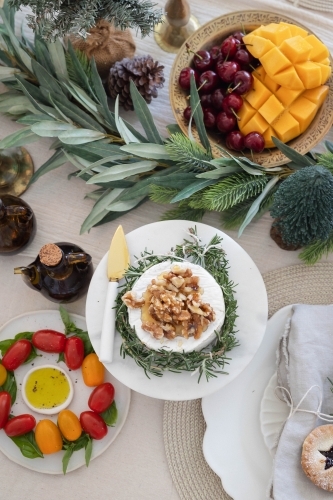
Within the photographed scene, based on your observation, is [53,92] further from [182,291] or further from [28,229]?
[182,291]

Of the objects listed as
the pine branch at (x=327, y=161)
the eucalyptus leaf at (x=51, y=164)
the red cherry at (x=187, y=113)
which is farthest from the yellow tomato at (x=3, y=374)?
the pine branch at (x=327, y=161)

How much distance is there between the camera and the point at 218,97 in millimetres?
896

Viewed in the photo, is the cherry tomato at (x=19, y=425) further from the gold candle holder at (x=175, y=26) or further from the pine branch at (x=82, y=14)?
the gold candle holder at (x=175, y=26)

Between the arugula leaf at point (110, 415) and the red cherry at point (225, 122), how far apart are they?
528 millimetres

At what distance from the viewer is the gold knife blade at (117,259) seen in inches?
33.5

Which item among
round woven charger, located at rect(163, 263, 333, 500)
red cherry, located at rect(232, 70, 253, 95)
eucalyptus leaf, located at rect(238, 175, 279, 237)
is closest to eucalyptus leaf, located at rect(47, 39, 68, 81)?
red cherry, located at rect(232, 70, 253, 95)

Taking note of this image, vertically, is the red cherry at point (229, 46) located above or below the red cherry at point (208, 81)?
above

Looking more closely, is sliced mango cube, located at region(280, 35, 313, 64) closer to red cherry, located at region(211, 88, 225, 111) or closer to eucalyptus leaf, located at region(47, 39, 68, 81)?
red cherry, located at region(211, 88, 225, 111)

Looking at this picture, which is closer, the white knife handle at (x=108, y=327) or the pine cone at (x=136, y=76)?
the white knife handle at (x=108, y=327)

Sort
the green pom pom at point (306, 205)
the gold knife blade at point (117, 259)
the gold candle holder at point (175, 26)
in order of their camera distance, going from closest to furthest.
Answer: the green pom pom at point (306, 205), the gold knife blade at point (117, 259), the gold candle holder at point (175, 26)

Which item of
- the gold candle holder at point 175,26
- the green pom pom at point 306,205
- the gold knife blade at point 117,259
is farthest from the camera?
the gold candle holder at point 175,26

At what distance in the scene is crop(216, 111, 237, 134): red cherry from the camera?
0.89m

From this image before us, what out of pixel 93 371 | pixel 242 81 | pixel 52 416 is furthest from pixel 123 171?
pixel 52 416

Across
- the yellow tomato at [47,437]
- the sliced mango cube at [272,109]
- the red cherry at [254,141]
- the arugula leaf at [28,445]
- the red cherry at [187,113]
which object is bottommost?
the arugula leaf at [28,445]
